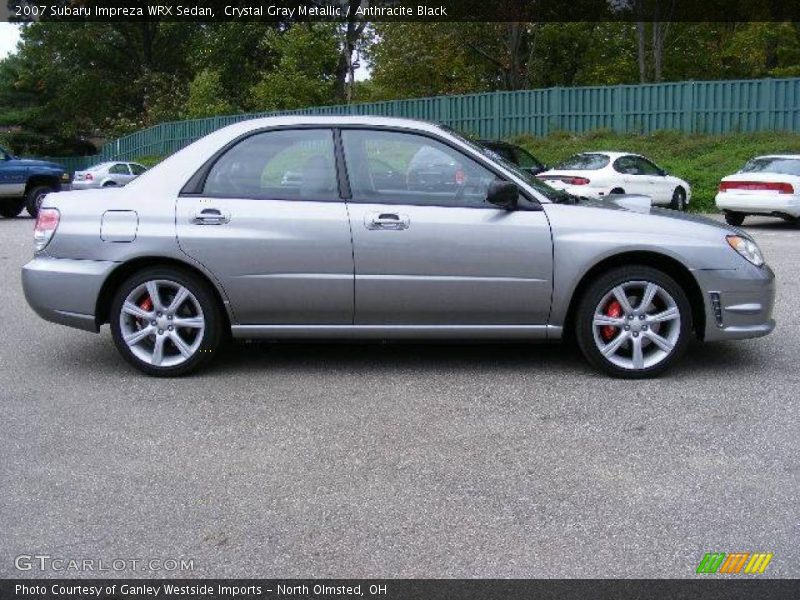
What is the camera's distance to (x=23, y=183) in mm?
23062

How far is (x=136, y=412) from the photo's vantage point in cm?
559

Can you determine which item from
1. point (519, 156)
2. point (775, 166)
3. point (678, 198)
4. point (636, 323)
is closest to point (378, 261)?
point (636, 323)

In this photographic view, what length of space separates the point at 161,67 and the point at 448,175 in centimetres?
6050

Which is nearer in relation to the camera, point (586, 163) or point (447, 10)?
point (586, 163)

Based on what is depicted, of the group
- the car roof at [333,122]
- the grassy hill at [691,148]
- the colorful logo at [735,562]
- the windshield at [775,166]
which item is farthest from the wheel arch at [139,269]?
the grassy hill at [691,148]

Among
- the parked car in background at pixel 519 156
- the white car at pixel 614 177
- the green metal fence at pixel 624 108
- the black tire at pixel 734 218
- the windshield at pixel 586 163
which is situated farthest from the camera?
the green metal fence at pixel 624 108

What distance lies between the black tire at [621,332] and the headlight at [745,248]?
460mm

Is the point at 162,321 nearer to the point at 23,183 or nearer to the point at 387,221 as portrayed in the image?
the point at 387,221

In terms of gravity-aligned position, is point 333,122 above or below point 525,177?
above

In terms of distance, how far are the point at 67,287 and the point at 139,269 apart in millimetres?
461

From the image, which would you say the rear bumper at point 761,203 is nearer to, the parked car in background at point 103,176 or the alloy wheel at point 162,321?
the alloy wheel at point 162,321

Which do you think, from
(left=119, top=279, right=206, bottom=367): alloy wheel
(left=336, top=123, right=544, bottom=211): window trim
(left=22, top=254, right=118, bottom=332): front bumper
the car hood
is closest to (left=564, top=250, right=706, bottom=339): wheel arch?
the car hood

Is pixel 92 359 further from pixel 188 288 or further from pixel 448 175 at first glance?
pixel 448 175

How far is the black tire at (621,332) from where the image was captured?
6145 millimetres
